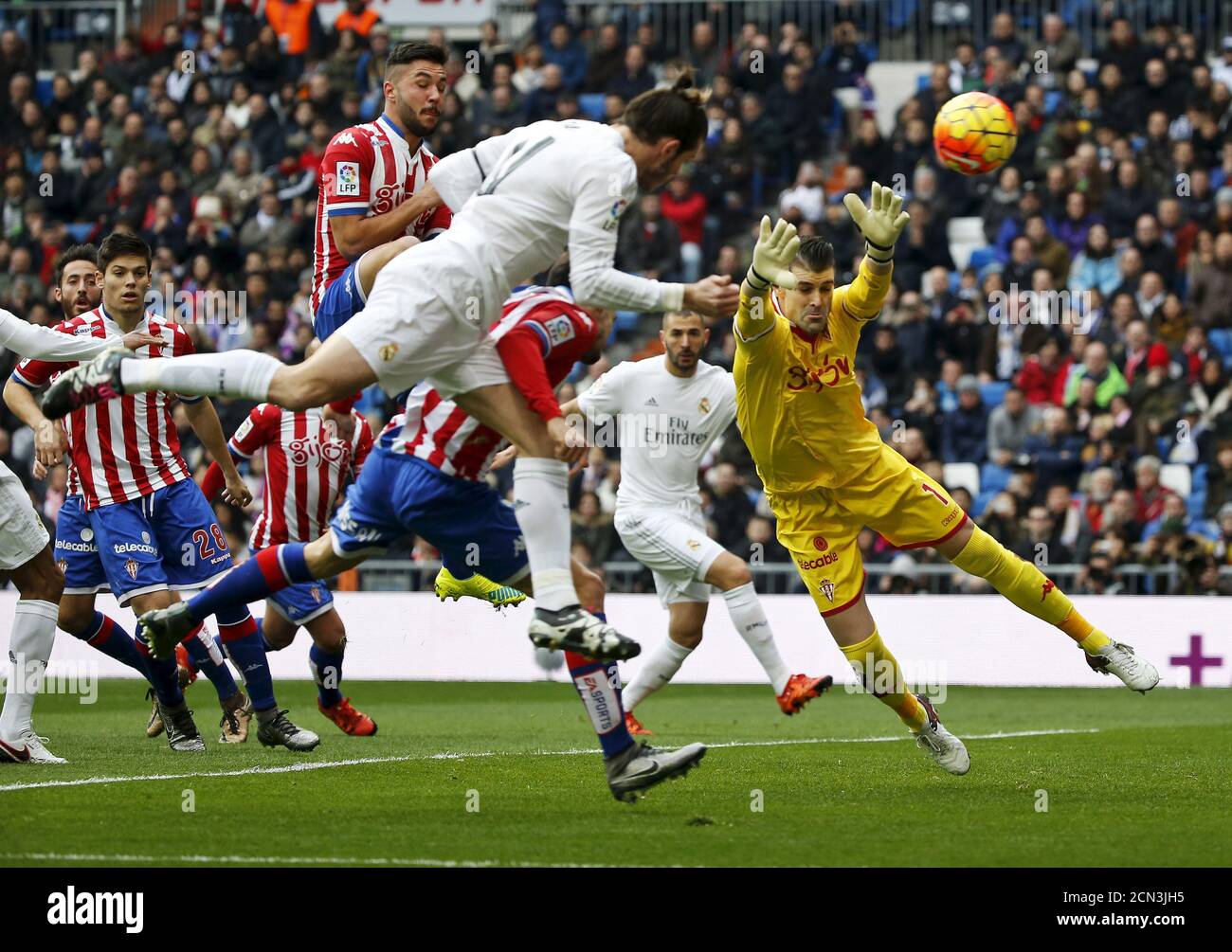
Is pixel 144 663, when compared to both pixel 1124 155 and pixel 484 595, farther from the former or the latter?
pixel 1124 155

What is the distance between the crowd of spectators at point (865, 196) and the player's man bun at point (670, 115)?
10322 mm

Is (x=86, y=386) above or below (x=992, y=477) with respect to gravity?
above

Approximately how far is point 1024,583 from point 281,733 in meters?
3.84

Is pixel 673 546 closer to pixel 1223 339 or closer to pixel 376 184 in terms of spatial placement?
pixel 376 184

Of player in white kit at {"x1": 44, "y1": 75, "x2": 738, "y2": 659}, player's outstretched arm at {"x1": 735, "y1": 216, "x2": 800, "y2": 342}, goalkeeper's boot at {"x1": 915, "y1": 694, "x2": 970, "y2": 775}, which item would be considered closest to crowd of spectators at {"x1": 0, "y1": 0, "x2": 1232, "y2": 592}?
goalkeeper's boot at {"x1": 915, "y1": 694, "x2": 970, "y2": 775}

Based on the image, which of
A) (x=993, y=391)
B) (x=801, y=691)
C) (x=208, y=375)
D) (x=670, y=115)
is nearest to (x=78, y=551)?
(x=208, y=375)

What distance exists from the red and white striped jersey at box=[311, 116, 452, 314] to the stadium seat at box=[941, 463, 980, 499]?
10.2m

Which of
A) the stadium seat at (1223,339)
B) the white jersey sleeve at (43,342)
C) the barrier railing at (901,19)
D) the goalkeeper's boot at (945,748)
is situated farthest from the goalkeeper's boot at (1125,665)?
the barrier railing at (901,19)

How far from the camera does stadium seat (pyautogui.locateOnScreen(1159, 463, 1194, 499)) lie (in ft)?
59.9

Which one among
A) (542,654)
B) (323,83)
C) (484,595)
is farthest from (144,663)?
(323,83)

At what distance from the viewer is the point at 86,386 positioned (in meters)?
7.29

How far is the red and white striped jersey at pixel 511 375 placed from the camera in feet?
24.5

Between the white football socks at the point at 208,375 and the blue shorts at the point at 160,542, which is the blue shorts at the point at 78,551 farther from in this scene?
the white football socks at the point at 208,375

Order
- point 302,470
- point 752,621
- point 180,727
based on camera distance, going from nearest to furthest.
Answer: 1. point 180,727
2. point 752,621
3. point 302,470
